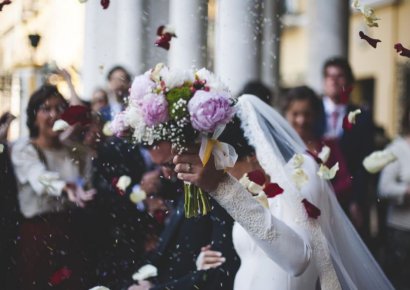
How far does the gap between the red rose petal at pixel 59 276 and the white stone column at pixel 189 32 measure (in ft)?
5.05

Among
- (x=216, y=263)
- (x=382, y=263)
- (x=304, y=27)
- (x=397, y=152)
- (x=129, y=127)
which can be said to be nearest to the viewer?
(x=129, y=127)

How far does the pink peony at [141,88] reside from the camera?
3.71 metres

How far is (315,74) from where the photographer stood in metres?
10.6

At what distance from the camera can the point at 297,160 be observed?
4.44 meters

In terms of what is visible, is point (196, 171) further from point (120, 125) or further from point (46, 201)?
point (46, 201)

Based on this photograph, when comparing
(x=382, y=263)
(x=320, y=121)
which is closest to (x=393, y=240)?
(x=382, y=263)

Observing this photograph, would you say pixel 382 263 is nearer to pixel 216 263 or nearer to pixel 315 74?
pixel 315 74

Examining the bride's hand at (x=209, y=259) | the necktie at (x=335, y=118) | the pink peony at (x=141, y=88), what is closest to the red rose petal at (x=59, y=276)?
the bride's hand at (x=209, y=259)

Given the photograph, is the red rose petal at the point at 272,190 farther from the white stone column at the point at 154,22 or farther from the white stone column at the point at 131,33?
the white stone column at the point at 131,33

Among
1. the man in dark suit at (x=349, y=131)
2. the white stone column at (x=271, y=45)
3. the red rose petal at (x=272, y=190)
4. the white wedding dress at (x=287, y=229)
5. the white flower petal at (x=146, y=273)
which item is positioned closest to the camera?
the white wedding dress at (x=287, y=229)

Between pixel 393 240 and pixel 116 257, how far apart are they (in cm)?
260

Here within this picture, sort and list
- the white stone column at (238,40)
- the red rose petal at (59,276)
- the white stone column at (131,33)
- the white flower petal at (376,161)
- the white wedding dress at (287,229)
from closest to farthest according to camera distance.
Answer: the white wedding dress at (287,229)
the white flower petal at (376,161)
the red rose petal at (59,276)
the white stone column at (238,40)
the white stone column at (131,33)

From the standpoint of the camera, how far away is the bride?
3.67 metres

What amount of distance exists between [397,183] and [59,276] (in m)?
3.13
